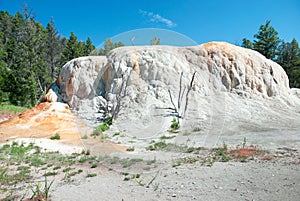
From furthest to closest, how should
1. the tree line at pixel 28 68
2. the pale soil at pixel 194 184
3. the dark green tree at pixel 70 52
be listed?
the dark green tree at pixel 70 52
the tree line at pixel 28 68
the pale soil at pixel 194 184

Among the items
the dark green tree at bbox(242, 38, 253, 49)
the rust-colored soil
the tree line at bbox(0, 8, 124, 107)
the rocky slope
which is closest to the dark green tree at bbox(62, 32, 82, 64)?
the tree line at bbox(0, 8, 124, 107)

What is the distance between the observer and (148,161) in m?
3.54

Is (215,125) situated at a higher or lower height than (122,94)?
lower

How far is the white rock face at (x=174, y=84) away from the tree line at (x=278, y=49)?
13.0 meters

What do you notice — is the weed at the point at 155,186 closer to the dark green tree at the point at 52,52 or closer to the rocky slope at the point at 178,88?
the rocky slope at the point at 178,88

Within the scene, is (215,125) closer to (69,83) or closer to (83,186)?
(83,186)

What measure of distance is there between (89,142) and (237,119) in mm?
8945

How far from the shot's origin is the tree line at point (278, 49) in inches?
1069

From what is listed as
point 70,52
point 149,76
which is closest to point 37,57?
point 70,52

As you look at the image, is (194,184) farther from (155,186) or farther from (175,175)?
(155,186)

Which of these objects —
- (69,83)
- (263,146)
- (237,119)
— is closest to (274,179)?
(263,146)

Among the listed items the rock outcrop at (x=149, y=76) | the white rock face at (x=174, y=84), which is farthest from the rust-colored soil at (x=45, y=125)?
the rock outcrop at (x=149, y=76)

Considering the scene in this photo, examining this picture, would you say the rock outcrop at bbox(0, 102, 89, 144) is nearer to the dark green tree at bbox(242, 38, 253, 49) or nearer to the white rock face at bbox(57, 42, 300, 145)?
the white rock face at bbox(57, 42, 300, 145)

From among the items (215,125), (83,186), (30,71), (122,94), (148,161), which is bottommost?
(83,186)
